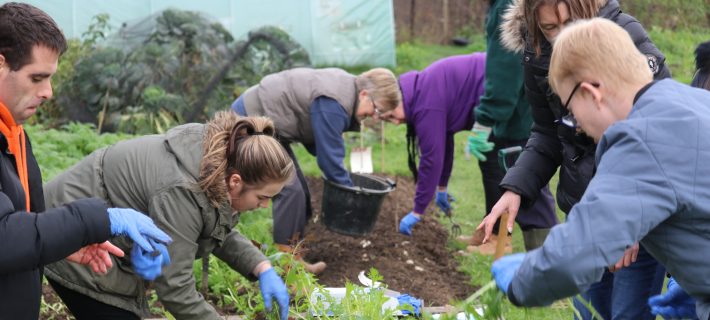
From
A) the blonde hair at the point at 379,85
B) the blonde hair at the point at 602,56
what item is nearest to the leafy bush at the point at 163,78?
the blonde hair at the point at 379,85

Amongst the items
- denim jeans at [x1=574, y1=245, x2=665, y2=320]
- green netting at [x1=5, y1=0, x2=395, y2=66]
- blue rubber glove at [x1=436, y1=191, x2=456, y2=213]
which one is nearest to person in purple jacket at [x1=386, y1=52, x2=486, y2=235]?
blue rubber glove at [x1=436, y1=191, x2=456, y2=213]

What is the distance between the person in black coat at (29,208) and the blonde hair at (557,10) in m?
1.59

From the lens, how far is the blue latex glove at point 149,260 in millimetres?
2748

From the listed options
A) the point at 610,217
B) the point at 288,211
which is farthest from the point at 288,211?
the point at 610,217

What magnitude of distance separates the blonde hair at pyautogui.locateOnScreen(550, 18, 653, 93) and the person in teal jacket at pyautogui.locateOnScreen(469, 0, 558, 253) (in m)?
2.48

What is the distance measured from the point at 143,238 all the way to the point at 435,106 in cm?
328

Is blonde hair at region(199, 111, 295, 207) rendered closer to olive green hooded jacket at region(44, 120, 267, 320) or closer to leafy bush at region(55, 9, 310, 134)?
olive green hooded jacket at region(44, 120, 267, 320)

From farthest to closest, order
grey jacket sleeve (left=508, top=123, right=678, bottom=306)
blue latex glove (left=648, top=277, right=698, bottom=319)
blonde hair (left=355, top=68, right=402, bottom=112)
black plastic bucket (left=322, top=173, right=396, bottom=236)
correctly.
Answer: black plastic bucket (left=322, top=173, right=396, bottom=236), blonde hair (left=355, top=68, right=402, bottom=112), blue latex glove (left=648, top=277, right=698, bottom=319), grey jacket sleeve (left=508, top=123, right=678, bottom=306)

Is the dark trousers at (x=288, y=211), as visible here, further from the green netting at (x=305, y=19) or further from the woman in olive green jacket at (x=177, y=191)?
the green netting at (x=305, y=19)

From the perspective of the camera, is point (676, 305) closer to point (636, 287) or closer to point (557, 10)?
point (636, 287)

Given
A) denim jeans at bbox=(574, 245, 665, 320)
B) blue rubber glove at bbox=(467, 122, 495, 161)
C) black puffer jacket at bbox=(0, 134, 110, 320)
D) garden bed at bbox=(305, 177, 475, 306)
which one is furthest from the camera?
blue rubber glove at bbox=(467, 122, 495, 161)

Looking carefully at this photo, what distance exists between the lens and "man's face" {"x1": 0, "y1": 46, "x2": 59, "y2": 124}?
7.88ft

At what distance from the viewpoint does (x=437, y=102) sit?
18.4 ft

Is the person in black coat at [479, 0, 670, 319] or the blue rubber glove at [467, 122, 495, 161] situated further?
the blue rubber glove at [467, 122, 495, 161]
